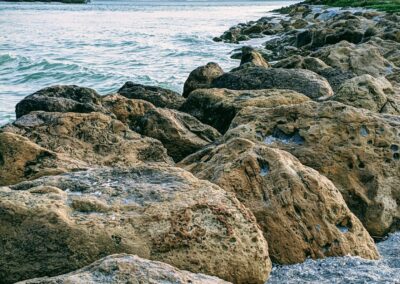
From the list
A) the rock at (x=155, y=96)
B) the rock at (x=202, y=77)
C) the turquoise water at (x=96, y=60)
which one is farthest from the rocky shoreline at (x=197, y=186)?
the turquoise water at (x=96, y=60)

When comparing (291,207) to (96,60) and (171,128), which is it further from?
(96,60)

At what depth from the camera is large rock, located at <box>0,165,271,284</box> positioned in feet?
12.3

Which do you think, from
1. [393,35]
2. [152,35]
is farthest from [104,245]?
[152,35]

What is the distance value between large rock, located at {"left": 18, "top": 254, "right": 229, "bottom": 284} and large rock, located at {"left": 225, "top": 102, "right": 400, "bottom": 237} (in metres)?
2.85

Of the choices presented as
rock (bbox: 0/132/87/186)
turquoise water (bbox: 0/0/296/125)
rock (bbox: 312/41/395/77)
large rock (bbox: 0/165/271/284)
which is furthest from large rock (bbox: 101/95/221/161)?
rock (bbox: 312/41/395/77)

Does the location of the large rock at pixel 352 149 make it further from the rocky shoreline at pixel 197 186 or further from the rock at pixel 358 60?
the rock at pixel 358 60

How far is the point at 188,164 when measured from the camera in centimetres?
616

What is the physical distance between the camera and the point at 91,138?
261 inches

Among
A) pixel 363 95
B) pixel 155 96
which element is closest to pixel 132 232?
pixel 363 95

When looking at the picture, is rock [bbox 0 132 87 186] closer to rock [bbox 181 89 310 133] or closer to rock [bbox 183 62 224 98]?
rock [bbox 181 89 310 133]

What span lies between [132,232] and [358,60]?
10.4 meters

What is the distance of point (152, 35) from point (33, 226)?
34.3 meters

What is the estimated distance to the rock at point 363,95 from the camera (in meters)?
7.47

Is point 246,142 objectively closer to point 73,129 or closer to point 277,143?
point 277,143
